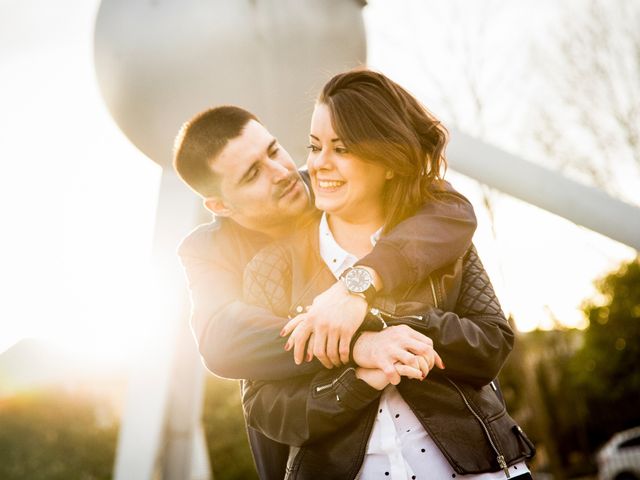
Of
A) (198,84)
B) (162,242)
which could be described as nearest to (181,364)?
(162,242)

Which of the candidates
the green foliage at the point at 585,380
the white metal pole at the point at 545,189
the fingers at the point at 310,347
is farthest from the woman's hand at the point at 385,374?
the green foliage at the point at 585,380

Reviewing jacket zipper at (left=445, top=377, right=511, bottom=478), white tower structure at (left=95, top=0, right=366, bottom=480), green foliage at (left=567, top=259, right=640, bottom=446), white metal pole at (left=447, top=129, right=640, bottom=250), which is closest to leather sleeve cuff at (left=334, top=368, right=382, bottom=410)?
jacket zipper at (left=445, top=377, right=511, bottom=478)

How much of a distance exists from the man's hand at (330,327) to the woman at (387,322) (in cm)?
7

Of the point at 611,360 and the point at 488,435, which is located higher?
the point at 488,435

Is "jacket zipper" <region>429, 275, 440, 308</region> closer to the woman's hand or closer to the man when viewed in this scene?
the man

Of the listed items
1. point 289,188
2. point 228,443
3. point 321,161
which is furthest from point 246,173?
point 228,443

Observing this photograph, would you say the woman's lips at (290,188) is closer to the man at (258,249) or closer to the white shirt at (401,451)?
the man at (258,249)

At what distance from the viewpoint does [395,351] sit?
1391 millimetres

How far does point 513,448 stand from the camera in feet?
5.10

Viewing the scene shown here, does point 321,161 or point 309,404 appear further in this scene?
point 321,161

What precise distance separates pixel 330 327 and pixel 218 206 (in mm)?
788

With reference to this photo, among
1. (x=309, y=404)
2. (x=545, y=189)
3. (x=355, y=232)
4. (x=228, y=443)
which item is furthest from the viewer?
(x=228, y=443)

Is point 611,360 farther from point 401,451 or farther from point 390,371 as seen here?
point 390,371

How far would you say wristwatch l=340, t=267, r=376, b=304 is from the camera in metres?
1.49
